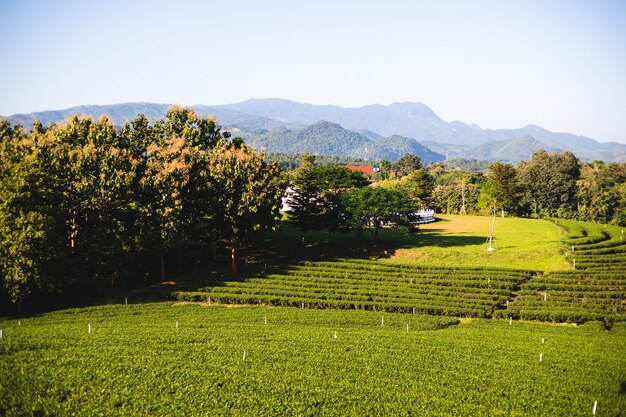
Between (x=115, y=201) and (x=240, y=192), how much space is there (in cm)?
1558

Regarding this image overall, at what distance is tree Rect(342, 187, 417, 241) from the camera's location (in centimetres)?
7381

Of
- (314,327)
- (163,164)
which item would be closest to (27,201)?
(163,164)

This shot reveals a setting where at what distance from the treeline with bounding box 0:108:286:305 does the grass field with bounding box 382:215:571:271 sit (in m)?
24.6

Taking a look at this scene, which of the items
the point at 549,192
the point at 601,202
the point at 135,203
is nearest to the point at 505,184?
the point at 549,192

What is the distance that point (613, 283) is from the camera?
53.3 metres

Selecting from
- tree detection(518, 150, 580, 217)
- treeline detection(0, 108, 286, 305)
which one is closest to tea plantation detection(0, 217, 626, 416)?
treeline detection(0, 108, 286, 305)

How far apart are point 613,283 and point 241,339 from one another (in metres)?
42.7

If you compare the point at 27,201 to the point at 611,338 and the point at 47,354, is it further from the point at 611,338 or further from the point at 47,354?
the point at 611,338

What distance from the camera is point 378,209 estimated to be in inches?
2918

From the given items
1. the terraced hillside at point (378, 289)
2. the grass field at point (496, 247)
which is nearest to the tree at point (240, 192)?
the terraced hillside at point (378, 289)

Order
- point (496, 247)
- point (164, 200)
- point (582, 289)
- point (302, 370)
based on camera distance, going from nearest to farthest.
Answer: point (302, 370) → point (582, 289) → point (164, 200) → point (496, 247)

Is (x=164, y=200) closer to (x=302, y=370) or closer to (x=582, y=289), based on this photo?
(x=302, y=370)

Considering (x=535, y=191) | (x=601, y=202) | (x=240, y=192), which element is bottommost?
(x=601, y=202)

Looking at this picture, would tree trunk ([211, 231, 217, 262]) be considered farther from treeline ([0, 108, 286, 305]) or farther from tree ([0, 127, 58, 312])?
tree ([0, 127, 58, 312])
